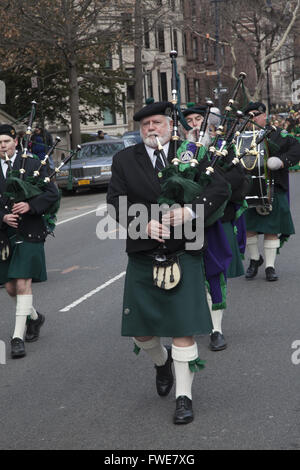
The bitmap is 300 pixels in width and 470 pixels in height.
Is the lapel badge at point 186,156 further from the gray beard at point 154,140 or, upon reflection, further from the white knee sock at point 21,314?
the white knee sock at point 21,314

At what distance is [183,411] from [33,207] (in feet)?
8.37

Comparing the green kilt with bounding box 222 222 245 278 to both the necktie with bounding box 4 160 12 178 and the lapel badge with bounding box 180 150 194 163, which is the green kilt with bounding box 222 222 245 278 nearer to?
the necktie with bounding box 4 160 12 178

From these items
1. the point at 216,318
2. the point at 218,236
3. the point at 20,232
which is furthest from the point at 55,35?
the point at 218,236

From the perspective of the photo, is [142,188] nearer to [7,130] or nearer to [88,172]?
[7,130]

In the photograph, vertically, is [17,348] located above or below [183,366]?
below

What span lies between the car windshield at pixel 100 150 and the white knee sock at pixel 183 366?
21.7m

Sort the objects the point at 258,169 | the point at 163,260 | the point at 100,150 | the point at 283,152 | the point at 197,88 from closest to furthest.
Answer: the point at 163,260
the point at 258,169
the point at 283,152
the point at 100,150
the point at 197,88

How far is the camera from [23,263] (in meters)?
7.05

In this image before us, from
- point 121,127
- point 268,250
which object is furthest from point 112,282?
point 121,127

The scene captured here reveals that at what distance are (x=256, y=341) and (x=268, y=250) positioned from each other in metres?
2.88

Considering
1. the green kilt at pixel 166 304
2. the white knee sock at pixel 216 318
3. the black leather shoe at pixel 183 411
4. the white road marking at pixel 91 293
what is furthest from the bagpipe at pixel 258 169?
the black leather shoe at pixel 183 411

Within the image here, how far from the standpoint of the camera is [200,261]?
17.1 ft

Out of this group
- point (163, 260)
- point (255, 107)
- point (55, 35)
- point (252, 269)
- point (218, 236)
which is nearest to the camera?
point (163, 260)
